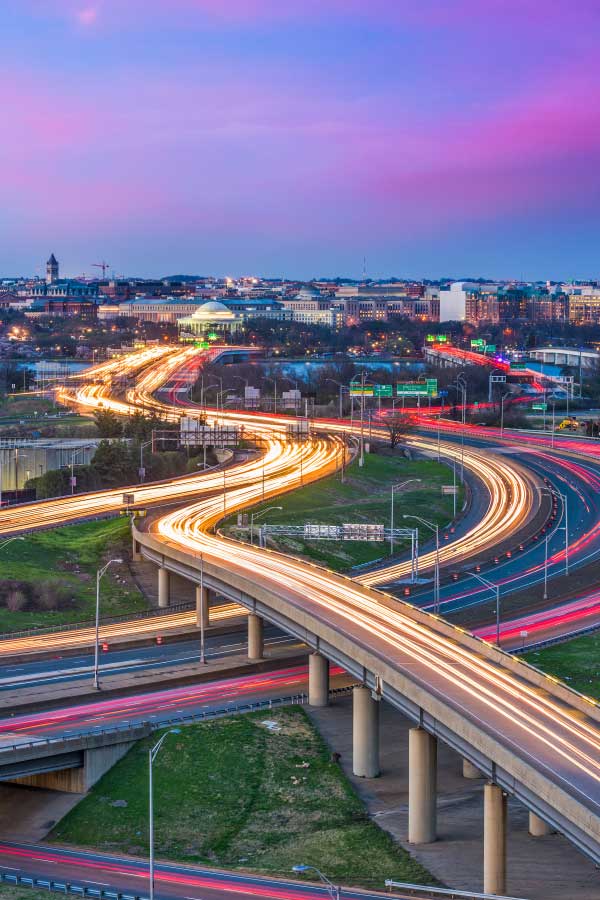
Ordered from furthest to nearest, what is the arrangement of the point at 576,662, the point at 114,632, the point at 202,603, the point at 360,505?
the point at 360,505
the point at 114,632
the point at 202,603
the point at 576,662

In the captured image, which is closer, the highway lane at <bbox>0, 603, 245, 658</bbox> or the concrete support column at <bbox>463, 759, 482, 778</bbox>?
the concrete support column at <bbox>463, 759, 482, 778</bbox>

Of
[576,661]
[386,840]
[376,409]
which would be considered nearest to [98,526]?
[576,661]

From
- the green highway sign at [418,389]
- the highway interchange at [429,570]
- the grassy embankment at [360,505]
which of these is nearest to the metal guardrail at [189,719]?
the highway interchange at [429,570]

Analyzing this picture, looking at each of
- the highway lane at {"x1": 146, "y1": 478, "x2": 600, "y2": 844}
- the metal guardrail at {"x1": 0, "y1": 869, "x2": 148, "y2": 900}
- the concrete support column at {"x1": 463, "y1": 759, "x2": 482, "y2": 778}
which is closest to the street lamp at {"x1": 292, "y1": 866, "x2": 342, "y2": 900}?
the metal guardrail at {"x1": 0, "y1": 869, "x2": 148, "y2": 900}

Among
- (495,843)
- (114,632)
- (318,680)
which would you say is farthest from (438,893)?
(114,632)

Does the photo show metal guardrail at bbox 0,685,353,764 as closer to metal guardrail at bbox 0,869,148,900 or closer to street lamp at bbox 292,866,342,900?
metal guardrail at bbox 0,869,148,900

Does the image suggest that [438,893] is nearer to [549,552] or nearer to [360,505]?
[549,552]
